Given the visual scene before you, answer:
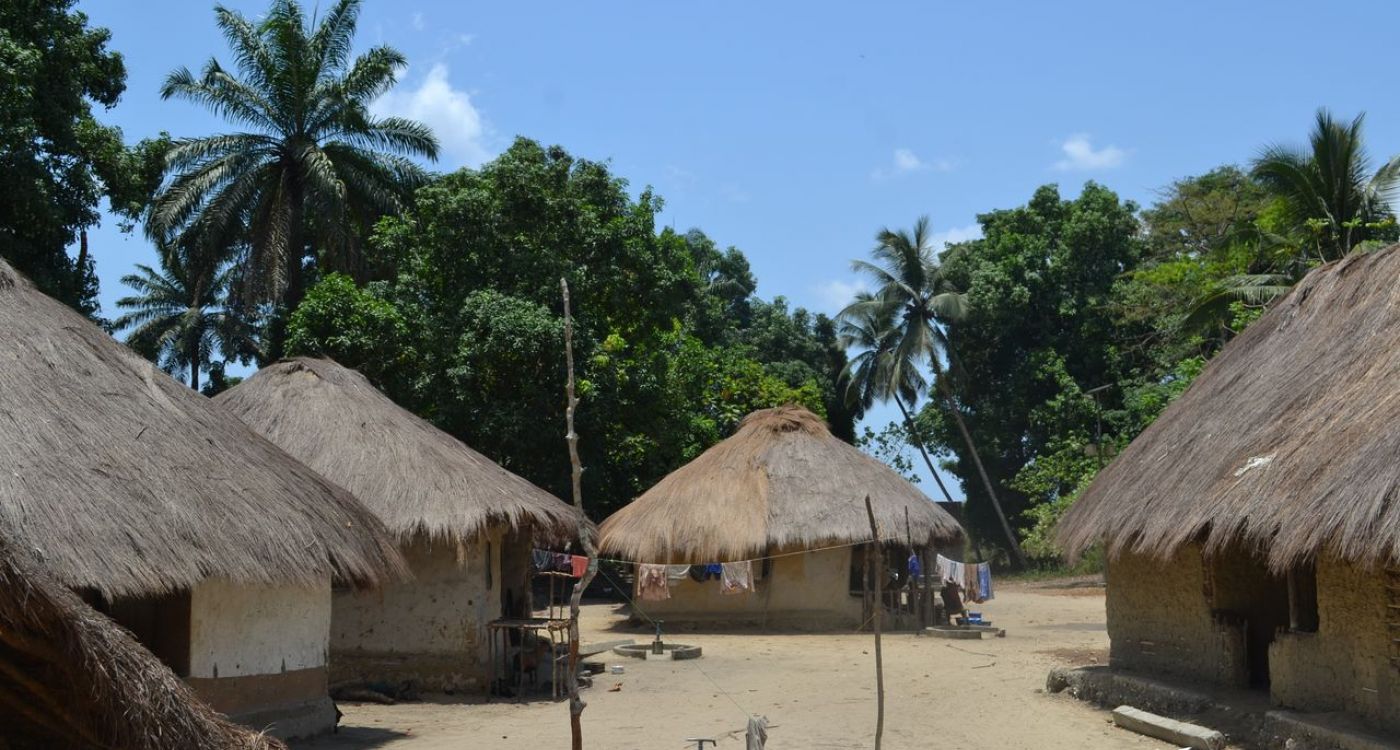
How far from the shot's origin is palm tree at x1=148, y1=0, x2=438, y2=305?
1043 inches

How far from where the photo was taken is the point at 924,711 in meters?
12.8

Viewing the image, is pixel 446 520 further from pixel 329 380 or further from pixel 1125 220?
pixel 1125 220

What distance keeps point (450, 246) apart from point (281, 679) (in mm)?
14013

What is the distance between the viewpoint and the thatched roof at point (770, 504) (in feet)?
70.9

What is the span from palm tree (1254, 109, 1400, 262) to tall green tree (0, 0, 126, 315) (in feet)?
59.8

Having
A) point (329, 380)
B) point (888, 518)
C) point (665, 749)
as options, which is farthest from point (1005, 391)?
point (665, 749)

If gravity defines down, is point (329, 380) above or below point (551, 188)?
below

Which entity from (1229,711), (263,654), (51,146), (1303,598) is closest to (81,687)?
(263,654)

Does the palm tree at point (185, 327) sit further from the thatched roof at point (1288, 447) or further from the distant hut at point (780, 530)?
the thatched roof at point (1288, 447)

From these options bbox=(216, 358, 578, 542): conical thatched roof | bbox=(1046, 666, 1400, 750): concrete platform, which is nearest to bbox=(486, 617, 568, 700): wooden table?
bbox=(216, 358, 578, 542): conical thatched roof

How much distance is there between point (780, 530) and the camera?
2162 centimetres

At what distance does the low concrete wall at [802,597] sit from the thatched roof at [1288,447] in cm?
866

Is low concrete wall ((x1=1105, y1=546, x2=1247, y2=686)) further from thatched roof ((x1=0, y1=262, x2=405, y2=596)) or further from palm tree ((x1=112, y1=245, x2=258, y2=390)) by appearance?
palm tree ((x1=112, y1=245, x2=258, y2=390))

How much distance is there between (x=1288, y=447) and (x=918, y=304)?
2806 cm
